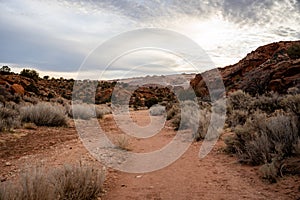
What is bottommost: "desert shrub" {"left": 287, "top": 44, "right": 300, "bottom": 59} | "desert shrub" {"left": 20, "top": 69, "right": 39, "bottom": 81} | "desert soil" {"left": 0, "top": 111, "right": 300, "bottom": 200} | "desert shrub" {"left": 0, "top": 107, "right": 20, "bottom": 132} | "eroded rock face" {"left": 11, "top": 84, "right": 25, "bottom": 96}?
"desert soil" {"left": 0, "top": 111, "right": 300, "bottom": 200}

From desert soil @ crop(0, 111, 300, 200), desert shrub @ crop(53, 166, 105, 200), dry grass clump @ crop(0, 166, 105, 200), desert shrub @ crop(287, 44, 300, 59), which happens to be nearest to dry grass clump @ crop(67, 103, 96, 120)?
desert soil @ crop(0, 111, 300, 200)

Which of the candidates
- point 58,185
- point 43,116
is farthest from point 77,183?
point 43,116

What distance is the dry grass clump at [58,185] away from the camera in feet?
10.6

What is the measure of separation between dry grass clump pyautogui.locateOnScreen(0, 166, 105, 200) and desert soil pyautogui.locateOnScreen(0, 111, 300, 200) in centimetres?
27

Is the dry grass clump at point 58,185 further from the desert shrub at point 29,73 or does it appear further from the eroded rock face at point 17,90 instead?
the desert shrub at point 29,73

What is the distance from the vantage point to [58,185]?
3.84m

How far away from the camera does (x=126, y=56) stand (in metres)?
11.7

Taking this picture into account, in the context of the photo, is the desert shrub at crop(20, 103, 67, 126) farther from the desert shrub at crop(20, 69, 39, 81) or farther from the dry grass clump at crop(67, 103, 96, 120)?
the desert shrub at crop(20, 69, 39, 81)

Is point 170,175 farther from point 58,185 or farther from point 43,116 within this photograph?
point 43,116

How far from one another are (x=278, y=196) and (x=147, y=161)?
324cm

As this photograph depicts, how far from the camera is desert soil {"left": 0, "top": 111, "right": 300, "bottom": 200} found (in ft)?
14.8

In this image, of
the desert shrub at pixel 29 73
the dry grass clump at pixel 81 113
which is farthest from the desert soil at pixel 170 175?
the desert shrub at pixel 29 73

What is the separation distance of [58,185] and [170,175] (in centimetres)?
251

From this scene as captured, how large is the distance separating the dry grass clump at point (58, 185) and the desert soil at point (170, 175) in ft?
0.88
